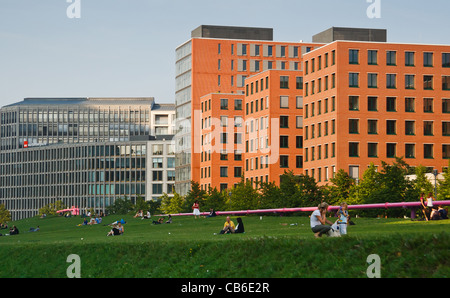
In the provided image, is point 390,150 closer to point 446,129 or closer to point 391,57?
point 446,129

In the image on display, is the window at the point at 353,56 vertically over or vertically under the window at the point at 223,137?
over

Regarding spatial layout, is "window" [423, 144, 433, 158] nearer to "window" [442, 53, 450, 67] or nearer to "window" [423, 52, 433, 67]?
"window" [423, 52, 433, 67]

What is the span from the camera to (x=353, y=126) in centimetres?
11575

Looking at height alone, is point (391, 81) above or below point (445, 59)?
below

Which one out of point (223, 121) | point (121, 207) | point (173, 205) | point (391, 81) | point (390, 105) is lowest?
point (121, 207)

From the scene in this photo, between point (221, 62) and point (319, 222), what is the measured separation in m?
139

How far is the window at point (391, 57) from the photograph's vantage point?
117188mm

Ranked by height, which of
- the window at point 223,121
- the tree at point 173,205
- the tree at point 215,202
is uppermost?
the window at point 223,121

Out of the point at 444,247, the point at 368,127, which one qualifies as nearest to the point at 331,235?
the point at 444,247

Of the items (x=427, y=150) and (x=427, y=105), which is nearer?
(x=427, y=150)

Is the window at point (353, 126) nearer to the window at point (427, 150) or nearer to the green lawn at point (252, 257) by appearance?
the window at point (427, 150)

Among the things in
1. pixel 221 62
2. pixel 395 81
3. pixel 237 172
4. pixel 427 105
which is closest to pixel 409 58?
pixel 395 81

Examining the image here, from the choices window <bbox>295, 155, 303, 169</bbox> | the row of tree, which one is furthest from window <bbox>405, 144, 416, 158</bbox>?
window <bbox>295, 155, 303, 169</bbox>

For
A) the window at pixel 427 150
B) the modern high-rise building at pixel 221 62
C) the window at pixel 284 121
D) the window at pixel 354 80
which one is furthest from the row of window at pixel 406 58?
the modern high-rise building at pixel 221 62
